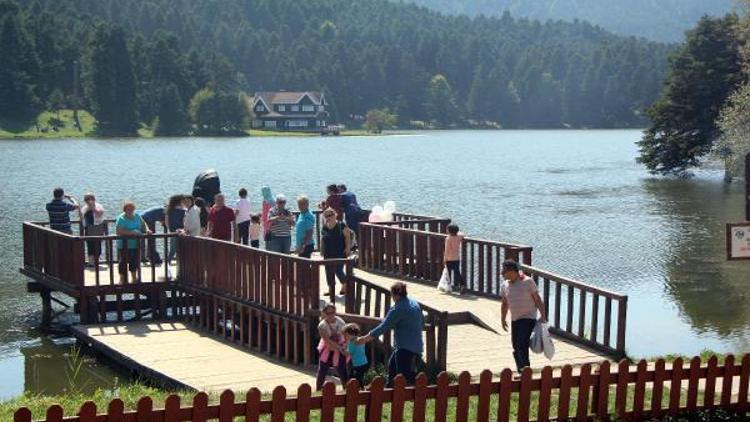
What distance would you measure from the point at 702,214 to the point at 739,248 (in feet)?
120

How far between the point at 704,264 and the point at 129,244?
18129 millimetres

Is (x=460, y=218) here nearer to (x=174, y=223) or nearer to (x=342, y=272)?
(x=174, y=223)

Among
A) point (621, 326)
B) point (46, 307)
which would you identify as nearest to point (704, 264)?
point (621, 326)

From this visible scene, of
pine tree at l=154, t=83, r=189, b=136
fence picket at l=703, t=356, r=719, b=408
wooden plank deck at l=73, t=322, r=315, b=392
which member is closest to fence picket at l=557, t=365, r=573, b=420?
fence picket at l=703, t=356, r=719, b=408

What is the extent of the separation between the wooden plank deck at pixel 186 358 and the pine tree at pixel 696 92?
53.0 meters

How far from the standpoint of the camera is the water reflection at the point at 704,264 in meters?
23.7

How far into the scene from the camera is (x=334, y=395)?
9734 millimetres

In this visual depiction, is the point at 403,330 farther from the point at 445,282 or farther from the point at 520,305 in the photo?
the point at 445,282

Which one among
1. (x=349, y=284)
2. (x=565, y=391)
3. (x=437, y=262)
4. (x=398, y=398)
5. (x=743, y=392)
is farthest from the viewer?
(x=437, y=262)

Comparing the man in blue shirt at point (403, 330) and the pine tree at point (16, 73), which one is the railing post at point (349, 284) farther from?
the pine tree at point (16, 73)

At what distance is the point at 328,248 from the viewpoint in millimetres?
18641

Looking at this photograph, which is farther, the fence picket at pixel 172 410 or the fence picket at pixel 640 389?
the fence picket at pixel 640 389

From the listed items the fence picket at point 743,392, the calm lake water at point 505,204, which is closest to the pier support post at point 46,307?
the calm lake water at point 505,204

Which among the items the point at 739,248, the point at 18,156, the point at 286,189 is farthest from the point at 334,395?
the point at 18,156
